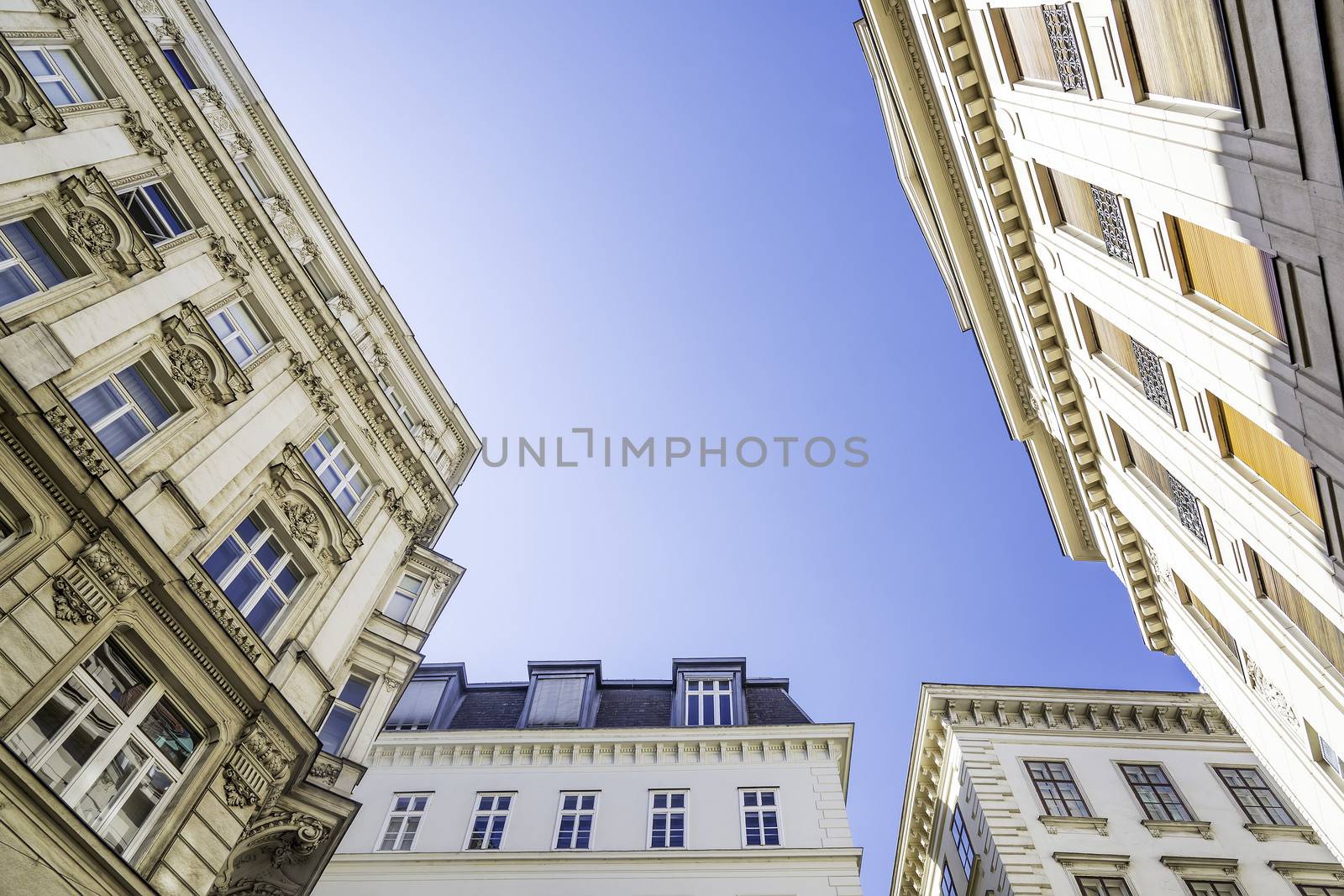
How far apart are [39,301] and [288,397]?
21.4ft

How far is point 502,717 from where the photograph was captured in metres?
30.8

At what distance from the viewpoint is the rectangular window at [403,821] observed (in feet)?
82.2

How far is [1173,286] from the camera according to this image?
1396cm

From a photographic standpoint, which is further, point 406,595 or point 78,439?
point 406,595

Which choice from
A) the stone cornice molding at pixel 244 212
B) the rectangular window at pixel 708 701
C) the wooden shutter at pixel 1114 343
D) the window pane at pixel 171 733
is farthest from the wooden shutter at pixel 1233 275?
the rectangular window at pixel 708 701

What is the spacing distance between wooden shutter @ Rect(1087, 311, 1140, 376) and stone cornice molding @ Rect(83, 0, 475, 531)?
62.0ft

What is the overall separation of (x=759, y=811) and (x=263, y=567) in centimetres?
1653

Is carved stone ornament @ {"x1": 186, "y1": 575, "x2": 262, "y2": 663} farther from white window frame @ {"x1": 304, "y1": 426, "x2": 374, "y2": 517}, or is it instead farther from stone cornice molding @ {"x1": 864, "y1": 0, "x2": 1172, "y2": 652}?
stone cornice molding @ {"x1": 864, "y1": 0, "x2": 1172, "y2": 652}

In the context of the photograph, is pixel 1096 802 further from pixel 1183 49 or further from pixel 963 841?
pixel 1183 49

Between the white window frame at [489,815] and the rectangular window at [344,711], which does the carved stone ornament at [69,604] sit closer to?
the rectangular window at [344,711]

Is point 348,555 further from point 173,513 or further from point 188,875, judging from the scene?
point 188,875

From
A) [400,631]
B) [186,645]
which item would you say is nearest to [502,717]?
[400,631]

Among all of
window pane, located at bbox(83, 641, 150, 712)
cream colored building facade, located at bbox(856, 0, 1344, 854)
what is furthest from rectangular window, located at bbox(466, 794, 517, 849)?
cream colored building facade, located at bbox(856, 0, 1344, 854)

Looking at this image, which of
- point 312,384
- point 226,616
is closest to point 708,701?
point 312,384
